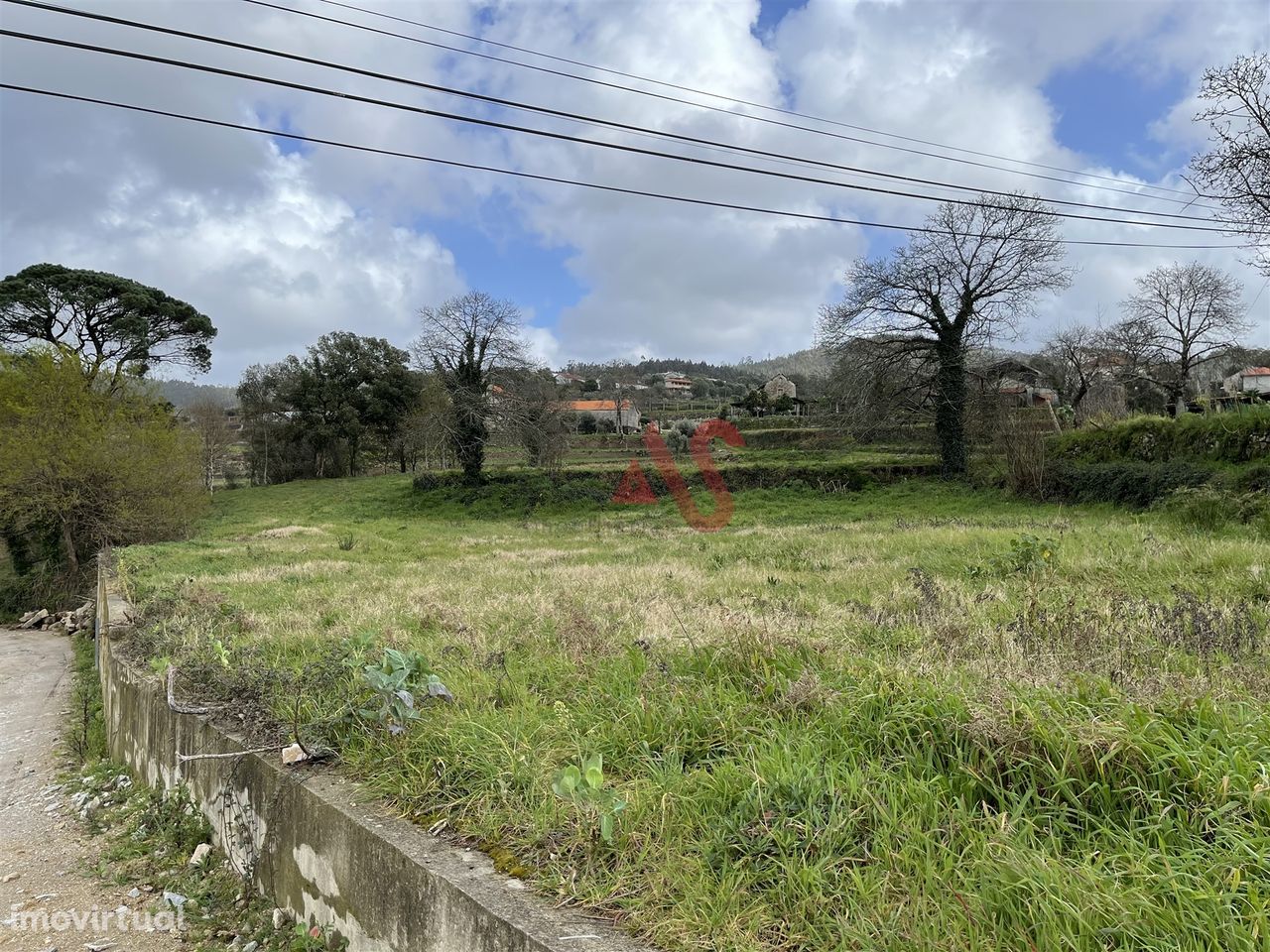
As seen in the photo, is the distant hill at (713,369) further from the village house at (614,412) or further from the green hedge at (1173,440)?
the green hedge at (1173,440)

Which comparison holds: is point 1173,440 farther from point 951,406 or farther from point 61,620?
point 61,620

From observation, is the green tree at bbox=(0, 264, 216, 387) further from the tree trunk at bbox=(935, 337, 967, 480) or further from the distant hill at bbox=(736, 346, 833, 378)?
the distant hill at bbox=(736, 346, 833, 378)

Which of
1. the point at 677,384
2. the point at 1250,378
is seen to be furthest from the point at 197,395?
the point at 1250,378

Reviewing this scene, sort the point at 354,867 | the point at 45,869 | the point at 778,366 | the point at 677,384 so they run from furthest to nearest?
the point at 778,366
the point at 677,384
the point at 45,869
the point at 354,867

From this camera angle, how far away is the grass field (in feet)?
6.12

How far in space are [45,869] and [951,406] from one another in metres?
29.0

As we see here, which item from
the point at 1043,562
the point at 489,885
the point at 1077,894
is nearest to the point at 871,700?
the point at 1077,894

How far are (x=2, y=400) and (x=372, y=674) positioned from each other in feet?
87.5

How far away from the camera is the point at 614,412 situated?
62594mm

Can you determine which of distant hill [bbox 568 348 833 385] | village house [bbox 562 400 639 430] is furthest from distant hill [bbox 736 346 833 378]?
village house [bbox 562 400 639 430]

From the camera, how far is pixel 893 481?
96.8 feet

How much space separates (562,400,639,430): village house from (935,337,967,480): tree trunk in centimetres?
3385

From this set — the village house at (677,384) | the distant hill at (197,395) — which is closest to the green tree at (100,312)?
the distant hill at (197,395)

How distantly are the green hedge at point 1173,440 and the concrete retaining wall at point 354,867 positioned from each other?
22872 mm
